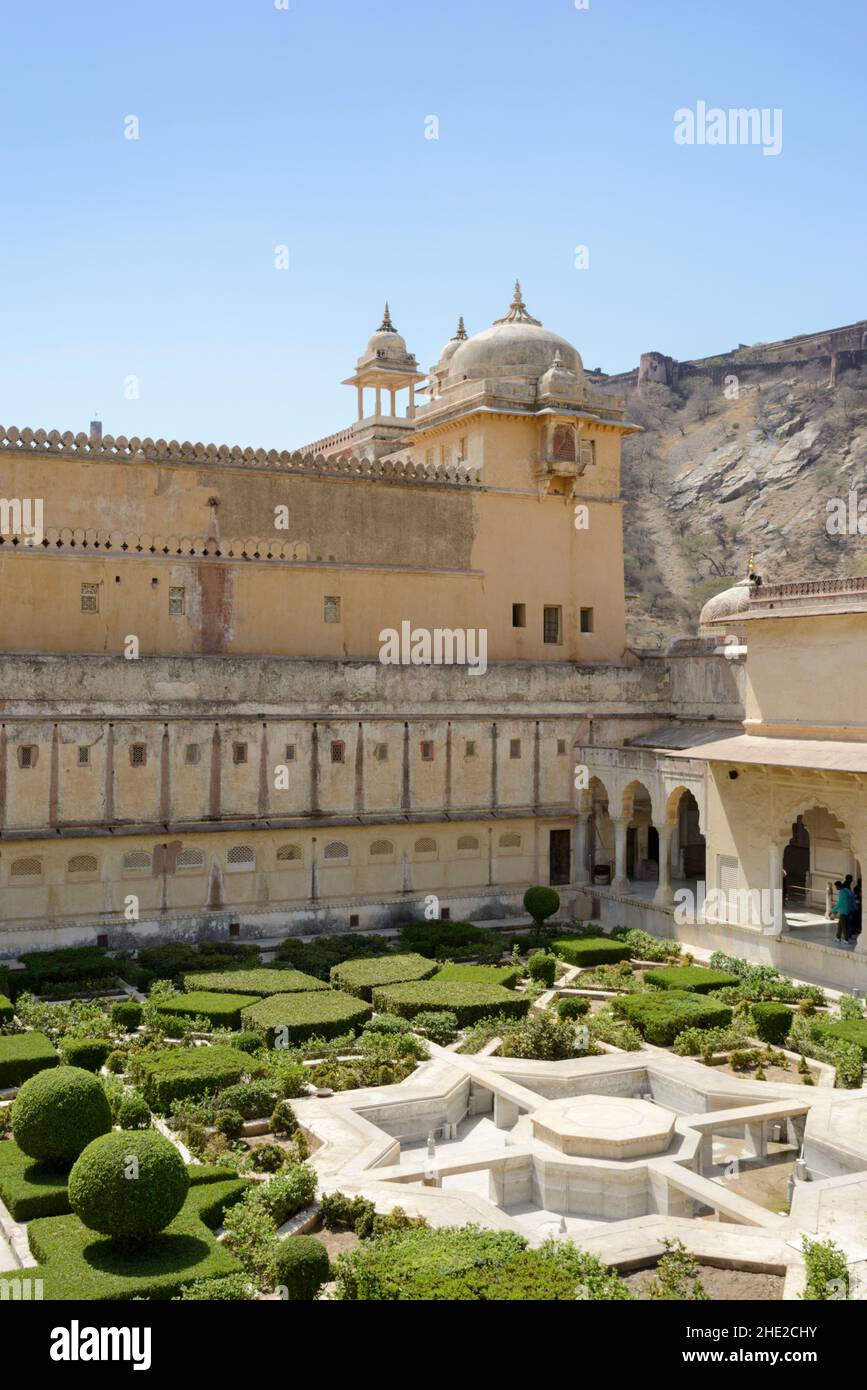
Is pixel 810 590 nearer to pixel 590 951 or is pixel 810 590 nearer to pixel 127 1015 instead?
pixel 590 951

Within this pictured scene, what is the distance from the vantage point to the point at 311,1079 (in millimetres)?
18734

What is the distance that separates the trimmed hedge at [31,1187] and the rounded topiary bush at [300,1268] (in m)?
3.38

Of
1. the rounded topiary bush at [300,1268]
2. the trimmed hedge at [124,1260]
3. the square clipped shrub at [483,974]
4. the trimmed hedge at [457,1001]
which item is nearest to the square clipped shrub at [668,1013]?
the trimmed hedge at [457,1001]

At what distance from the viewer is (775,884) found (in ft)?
83.7

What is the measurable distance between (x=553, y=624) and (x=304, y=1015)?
16976mm

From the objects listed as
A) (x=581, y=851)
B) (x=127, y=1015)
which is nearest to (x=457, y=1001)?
(x=127, y=1015)

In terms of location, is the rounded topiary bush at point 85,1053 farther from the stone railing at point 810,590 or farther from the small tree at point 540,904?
the stone railing at point 810,590

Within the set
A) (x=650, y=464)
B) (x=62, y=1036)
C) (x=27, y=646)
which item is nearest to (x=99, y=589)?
(x=27, y=646)

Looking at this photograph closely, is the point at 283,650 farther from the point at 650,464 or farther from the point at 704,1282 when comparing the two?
the point at 650,464

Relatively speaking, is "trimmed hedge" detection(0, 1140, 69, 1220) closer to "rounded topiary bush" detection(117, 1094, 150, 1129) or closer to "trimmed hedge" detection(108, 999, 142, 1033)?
"rounded topiary bush" detection(117, 1094, 150, 1129)

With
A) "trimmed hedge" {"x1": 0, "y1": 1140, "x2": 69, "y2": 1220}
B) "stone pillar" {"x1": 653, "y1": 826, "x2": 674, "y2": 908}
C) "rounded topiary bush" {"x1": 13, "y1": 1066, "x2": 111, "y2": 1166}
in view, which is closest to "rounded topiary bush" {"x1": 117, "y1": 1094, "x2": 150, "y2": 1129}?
"rounded topiary bush" {"x1": 13, "y1": 1066, "x2": 111, "y2": 1166}

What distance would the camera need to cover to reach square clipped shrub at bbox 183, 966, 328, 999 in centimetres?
2278

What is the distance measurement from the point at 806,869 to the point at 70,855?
17.4 m

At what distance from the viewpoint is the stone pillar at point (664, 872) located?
94.0 ft
